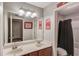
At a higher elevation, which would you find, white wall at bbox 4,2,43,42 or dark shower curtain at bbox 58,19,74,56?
white wall at bbox 4,2,43,42

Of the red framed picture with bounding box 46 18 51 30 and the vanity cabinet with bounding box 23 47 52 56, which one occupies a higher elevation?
the red framed picture with bounding box 46 18 51 30

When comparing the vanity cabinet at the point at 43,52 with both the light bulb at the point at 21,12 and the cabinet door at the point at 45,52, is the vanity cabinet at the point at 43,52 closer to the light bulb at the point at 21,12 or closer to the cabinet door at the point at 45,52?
the cabinet door at the point at 45,52

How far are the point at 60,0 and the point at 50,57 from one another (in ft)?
2.91

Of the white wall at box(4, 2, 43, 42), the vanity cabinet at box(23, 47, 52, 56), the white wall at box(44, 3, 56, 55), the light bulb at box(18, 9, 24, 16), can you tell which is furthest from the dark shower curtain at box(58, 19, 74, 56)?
the light bulb at box(18, 9, 24, 16)

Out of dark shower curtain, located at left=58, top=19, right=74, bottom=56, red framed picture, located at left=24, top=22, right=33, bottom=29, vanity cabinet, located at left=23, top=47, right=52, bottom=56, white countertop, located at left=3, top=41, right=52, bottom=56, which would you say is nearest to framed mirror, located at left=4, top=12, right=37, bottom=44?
red framed picture, located at left=24, top=22, right=33, bottom=29

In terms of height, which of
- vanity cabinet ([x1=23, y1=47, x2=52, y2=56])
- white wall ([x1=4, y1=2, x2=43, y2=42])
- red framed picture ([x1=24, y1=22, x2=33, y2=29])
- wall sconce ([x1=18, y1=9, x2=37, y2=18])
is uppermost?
white wall ([x1=4, y1=2, x2=43, y2=42])

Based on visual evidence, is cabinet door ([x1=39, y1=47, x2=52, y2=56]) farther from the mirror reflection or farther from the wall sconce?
the wall sconce

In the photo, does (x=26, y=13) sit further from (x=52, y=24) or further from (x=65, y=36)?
(x=65, y=36)

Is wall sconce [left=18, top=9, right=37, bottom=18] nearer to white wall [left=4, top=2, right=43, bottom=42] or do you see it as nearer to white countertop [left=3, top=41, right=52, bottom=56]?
white wall [left=4, top=2, right=43, bottom=42]

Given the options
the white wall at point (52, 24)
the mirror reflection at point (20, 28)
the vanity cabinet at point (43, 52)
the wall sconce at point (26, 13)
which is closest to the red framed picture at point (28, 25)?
the mirror reflection at point (20, 28)

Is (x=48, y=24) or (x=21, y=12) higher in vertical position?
(x=21, y=12)

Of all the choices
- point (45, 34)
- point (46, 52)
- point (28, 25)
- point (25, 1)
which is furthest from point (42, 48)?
point (25, 1)

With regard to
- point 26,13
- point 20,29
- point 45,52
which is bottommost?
point 45,52

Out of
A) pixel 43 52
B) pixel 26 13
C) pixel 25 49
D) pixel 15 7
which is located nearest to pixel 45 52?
pixel 43 52
